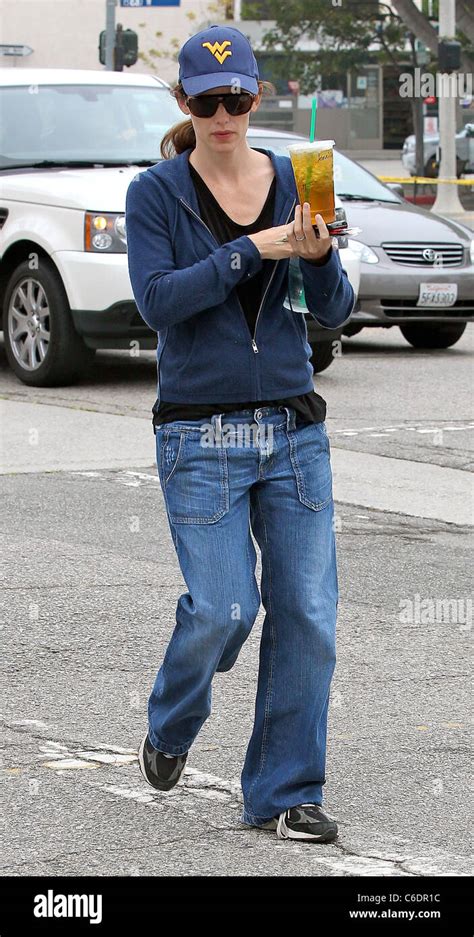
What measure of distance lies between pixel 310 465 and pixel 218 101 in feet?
2.75

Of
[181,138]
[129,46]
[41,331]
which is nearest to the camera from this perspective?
[181,138]

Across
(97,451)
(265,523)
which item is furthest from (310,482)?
(97,451)

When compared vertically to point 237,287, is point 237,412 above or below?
below

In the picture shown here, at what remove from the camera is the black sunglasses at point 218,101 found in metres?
3.83

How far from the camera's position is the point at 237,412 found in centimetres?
392

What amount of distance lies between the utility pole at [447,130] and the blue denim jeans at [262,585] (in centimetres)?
2588

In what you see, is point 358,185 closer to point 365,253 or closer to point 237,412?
point 365,253

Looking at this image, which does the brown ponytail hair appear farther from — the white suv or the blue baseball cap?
the white suv

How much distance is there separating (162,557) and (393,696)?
2044 millimetres

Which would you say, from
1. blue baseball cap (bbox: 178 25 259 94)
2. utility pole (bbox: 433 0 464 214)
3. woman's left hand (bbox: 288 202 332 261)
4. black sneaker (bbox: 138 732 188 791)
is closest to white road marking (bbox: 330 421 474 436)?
black sneaker (bbox: 138 732 188 791)

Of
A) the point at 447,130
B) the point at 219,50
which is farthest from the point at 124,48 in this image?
the point at 219,50

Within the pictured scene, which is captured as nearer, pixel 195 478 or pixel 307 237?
pixel 307 237

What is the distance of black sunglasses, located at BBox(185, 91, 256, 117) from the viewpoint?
Result: 383cm

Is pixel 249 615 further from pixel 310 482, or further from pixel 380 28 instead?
pixel 380 28
